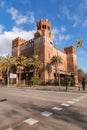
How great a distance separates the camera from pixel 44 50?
198 feet

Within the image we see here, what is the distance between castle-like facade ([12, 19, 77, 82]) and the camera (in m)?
60.6

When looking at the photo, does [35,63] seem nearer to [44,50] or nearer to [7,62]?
[44,50]

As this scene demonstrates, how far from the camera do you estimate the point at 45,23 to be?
71.6 m

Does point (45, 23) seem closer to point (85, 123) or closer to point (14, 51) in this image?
point (14, 51)

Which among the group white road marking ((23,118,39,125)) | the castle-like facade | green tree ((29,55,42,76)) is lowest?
white road marking ((23,118,39,125))

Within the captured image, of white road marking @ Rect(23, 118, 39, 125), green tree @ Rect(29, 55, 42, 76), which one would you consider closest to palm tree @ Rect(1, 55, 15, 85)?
green tree @ Rect(29, 55, 42, 76)

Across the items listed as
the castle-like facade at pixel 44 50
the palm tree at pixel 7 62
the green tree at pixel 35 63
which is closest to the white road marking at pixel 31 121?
the castle-like facade at pixel 44 50

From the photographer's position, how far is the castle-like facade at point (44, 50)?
6062 centimetres

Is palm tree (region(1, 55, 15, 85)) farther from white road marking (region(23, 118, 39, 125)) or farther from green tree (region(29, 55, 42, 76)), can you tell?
white road marking (region(23, 118, 39, 125))

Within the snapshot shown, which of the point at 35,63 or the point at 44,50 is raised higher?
the point at 44,50

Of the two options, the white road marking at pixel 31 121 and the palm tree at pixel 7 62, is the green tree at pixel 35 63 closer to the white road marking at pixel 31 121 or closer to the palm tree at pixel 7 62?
the palm tree at pixel 7 62

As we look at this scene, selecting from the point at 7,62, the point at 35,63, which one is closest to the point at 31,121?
the point at 35,63

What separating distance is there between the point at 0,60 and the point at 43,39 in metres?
16.5

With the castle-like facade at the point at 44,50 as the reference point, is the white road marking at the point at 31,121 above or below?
below
